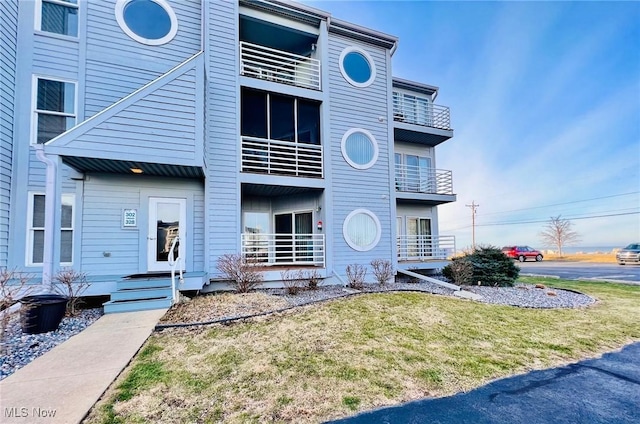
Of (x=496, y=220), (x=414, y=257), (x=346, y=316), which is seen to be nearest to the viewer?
(x=346, y=316)

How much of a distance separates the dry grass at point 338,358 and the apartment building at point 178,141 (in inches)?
109

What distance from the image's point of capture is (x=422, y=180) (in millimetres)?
13359

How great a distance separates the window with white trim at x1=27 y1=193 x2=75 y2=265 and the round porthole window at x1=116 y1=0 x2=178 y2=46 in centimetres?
482

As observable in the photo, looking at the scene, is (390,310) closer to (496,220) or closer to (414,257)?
(414,257)

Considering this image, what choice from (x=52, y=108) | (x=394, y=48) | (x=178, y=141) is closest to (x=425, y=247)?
(x=394, y=48)

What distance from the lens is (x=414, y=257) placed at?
12391mm

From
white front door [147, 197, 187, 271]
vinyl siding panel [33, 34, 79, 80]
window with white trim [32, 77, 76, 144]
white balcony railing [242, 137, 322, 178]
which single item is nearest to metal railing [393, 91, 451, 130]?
white balcony railing [242, 137, 322, 178]

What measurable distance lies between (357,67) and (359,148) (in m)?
3.07

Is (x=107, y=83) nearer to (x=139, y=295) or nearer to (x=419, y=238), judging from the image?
(x=139, y=295)

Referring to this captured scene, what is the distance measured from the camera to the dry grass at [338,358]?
2.92m

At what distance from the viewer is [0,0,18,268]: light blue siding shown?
6.62 m

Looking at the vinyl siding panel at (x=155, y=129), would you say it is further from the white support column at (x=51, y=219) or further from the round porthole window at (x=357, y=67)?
the round porthole window at (x=357, y=67)

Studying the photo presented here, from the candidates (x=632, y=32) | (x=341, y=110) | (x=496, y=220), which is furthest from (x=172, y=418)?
(x=496, y=220)

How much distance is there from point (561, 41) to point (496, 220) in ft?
160
